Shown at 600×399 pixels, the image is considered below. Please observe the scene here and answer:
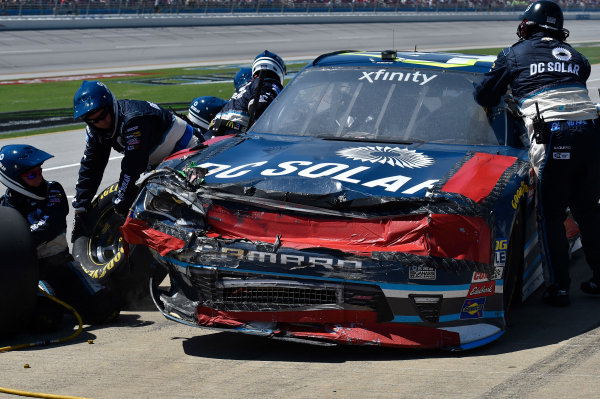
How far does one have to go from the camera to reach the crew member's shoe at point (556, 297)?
594 centimetres

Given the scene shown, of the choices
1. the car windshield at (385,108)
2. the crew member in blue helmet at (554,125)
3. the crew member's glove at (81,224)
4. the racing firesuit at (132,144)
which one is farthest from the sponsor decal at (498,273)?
the crew member's glove at (81,224)

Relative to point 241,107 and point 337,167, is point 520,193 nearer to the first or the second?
point 337,167

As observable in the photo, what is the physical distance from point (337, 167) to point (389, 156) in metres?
0.41

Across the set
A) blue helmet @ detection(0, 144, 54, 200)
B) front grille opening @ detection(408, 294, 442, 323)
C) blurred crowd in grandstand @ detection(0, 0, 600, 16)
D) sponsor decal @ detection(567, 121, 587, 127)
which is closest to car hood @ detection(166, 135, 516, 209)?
sponsor decal @ detection(567, 121, 587, 127)

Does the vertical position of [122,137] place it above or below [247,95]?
below

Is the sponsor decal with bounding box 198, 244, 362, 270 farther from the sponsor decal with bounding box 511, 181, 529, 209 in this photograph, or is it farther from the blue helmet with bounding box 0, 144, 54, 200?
the blue helmet with bounding box 0, 144, 54, 200

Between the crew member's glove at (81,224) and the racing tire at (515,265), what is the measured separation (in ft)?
10.6

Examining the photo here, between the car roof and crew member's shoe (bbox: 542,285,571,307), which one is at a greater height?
the car roof

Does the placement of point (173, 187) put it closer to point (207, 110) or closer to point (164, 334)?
point (164, 334)

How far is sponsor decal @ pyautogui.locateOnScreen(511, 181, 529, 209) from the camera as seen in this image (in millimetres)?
5252

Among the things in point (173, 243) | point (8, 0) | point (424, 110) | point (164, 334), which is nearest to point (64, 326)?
point (164, 334)

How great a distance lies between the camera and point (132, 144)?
668 cm

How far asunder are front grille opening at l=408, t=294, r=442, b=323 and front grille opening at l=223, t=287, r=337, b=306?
1.39 ft

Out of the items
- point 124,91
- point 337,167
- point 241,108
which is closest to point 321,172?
point 337,167
